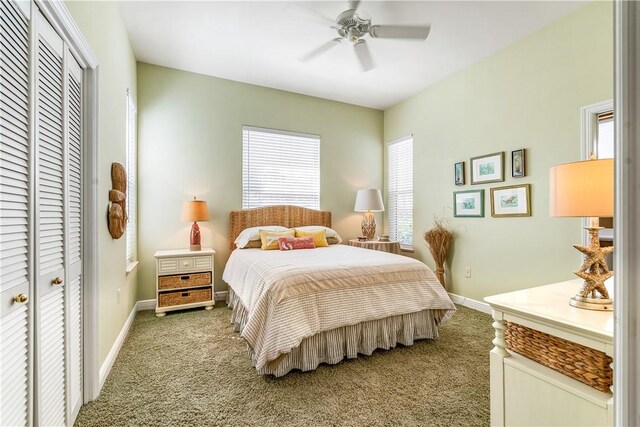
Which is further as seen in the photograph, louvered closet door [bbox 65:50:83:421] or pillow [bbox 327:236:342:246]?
pillow [bbox 327:236:342:246]

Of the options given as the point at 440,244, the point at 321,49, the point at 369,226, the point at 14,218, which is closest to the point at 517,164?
the point at 440,244

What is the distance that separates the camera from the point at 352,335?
238 centimetres

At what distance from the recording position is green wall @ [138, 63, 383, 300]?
144 inches

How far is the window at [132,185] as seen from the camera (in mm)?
3153

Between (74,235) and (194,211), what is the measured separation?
6.06 feet

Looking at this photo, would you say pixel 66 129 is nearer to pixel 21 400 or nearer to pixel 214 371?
pixel 21 400

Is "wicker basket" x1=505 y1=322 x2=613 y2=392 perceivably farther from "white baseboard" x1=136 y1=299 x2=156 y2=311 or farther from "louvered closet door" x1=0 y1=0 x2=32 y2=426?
"white baseboard" x1=136 y1=299 x2=156 y2=311

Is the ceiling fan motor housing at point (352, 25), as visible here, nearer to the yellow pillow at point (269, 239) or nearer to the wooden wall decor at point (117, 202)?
the wooden wall decor at point (117, 202)

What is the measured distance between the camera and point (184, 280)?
347 centimetres

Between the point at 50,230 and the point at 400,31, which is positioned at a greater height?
the point at 400,31

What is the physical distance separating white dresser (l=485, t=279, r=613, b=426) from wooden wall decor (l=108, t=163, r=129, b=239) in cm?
241

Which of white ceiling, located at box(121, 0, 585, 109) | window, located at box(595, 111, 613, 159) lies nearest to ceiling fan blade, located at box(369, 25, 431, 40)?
white ceiling, located at box(121, 0, 585, 109)

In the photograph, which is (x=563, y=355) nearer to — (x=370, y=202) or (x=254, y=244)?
(x=254, y=244)

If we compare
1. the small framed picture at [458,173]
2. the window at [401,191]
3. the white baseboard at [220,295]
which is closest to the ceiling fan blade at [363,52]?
the small framed picture at [458,173]
